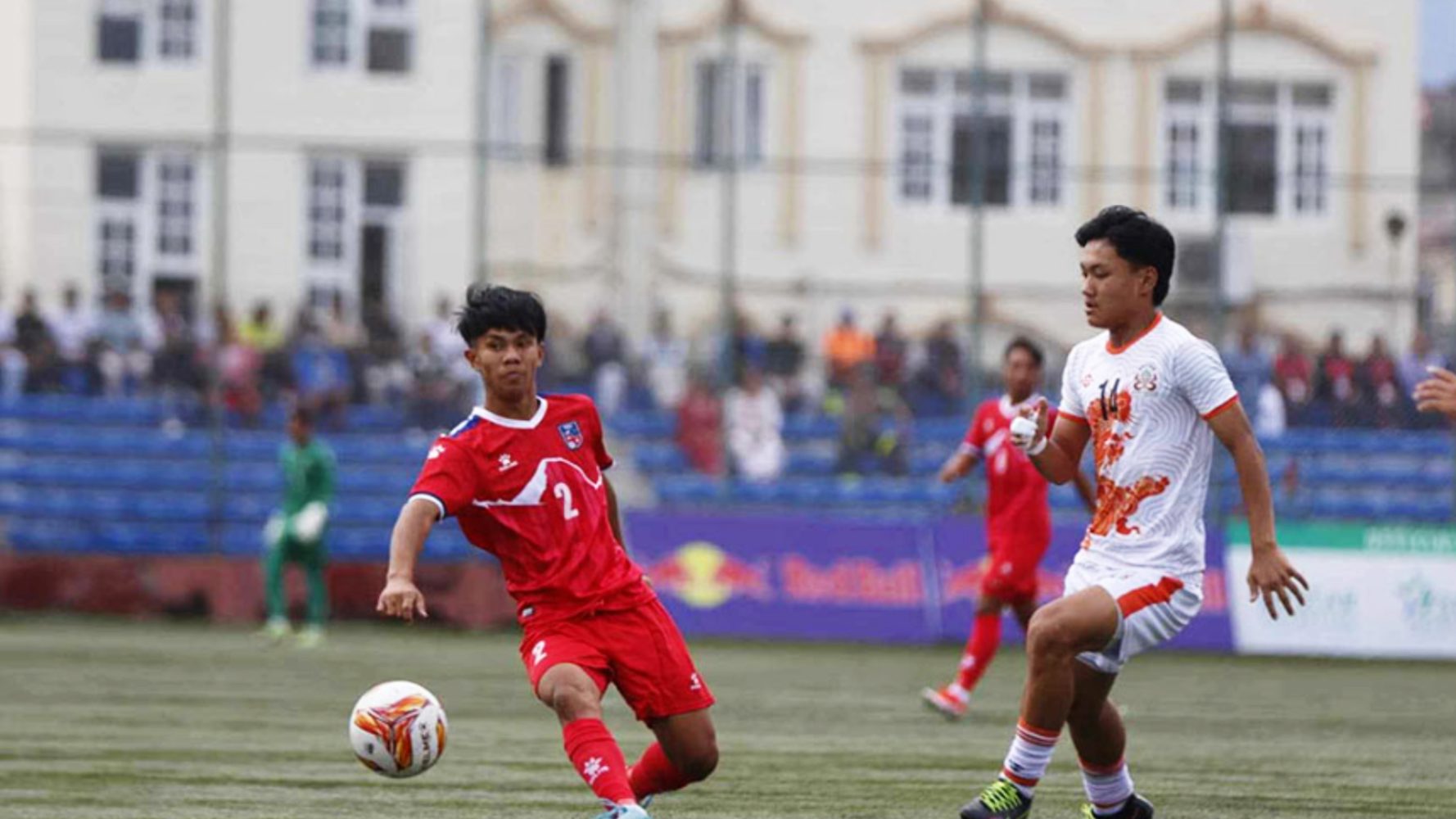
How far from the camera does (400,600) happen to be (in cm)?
782

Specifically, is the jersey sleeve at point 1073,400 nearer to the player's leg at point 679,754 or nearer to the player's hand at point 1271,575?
the player's hand at point 1271,575

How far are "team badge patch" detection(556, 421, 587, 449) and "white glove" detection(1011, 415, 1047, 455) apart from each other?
1479 mm

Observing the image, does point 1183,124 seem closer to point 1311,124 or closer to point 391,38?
point 1311,124

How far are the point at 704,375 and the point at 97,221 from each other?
9.68m

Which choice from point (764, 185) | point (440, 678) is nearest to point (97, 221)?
point (764, 185)

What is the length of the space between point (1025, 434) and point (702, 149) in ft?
78.3

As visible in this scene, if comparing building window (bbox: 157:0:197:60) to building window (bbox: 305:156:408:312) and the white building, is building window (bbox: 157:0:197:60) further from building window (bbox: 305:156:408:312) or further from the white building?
building window (bbox: 305:156:408:312)

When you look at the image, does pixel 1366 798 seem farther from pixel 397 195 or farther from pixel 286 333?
pixel 397 195

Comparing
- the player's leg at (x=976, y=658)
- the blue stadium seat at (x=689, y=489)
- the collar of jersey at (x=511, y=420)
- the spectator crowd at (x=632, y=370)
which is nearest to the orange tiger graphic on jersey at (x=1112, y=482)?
the collar of jersey at (x=511, y=420)

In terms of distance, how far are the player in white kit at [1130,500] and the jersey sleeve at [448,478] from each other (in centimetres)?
186

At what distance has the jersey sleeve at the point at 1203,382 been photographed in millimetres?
8531

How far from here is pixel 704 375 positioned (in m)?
25.7

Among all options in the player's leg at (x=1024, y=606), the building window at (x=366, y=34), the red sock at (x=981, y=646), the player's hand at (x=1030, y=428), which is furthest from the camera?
the building window at (x=366, y=34)

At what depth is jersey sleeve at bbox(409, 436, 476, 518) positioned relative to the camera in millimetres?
8328
